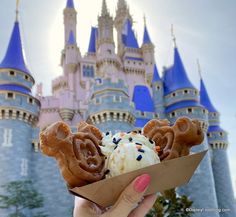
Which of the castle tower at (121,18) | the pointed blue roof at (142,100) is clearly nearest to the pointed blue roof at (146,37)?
the castle tower at (121,18)

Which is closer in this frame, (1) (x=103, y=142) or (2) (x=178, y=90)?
(1) (x=103, y=142)

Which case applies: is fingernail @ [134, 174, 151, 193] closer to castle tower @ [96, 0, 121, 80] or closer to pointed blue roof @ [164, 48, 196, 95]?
pointed blue roof @ [164, 48, 196, 95]

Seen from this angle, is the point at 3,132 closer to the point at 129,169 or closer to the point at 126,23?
the point at 129,169

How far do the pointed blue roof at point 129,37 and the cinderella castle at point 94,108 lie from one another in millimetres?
3291

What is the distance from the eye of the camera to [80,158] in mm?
2180

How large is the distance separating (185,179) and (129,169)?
443 mm

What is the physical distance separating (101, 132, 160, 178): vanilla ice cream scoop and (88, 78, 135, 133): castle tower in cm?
1340

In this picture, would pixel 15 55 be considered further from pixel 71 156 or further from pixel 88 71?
pixel 71 156

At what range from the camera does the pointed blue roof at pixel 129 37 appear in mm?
34094

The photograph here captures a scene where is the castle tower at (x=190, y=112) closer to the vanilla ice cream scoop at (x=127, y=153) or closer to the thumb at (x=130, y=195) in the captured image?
the vanilla ice cream scoop at (x=127, y=153)

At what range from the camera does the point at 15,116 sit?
15719 millimetres

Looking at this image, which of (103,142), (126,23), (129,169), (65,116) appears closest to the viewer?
(129,169)

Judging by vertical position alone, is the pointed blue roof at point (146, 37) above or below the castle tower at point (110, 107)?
above

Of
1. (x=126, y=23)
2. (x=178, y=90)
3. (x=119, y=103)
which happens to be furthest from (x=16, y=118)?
(x=126, y=23)
